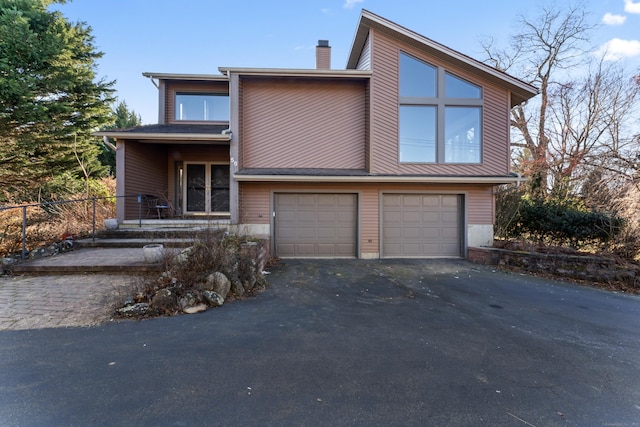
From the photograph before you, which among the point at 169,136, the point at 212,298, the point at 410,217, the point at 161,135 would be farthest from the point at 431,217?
the point at 161,135

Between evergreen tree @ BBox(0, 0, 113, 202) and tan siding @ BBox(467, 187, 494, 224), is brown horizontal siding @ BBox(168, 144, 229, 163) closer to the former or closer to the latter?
evergreen tree @ BBox(0, 0, 113, 202)

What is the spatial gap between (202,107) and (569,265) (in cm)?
1266

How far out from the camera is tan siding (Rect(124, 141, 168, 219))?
346 inches

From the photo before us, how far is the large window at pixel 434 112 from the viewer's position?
899cm

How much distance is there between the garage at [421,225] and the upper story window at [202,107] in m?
7.06

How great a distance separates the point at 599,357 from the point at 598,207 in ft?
26.6

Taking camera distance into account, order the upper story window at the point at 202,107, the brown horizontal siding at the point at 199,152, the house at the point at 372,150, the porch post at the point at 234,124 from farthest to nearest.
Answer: the upper story window at the point at 202,107, the brown horizontal siding at the point at 199,152, the house at the point at 372,150, the porch post at the point at 234,124

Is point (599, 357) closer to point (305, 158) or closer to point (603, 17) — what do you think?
point (305, 158)

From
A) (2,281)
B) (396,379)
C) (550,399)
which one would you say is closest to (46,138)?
(2,281)

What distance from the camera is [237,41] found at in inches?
526

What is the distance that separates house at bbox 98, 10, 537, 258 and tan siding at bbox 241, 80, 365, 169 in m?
0.03

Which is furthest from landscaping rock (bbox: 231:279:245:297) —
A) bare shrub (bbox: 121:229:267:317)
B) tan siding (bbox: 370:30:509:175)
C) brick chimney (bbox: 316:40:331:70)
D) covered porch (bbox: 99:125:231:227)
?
brick chimney (bbox: 316:40:331:70)

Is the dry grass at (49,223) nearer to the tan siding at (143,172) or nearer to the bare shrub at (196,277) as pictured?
the tan siding at (143,172)

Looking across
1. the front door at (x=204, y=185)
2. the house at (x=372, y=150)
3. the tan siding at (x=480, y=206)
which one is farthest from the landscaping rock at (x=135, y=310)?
the tan siding at (x=480, y=206)
